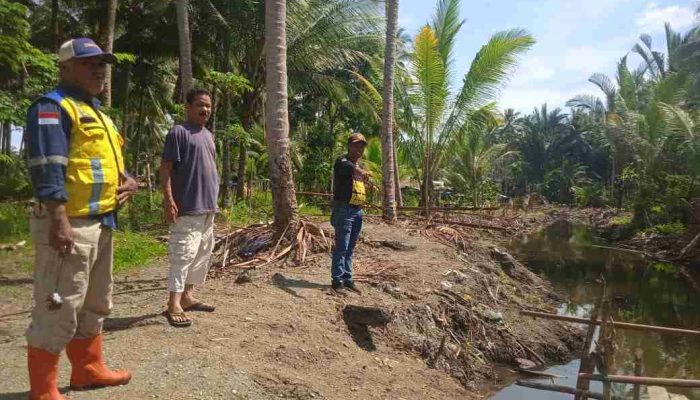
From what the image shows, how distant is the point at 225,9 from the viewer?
14.1 m

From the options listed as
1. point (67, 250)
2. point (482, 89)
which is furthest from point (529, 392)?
point (482, 89)

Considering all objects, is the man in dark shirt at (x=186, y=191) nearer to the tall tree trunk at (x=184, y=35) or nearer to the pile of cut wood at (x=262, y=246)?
the pile of cut wood at (x=262, y=246)

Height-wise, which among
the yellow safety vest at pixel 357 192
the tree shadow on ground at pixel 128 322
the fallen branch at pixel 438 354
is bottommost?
the fallen branch at pixel 438 354

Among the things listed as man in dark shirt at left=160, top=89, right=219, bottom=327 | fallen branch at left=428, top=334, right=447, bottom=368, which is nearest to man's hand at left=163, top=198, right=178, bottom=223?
man in dark shirt at left=160, top=89, right=219, bottom=327

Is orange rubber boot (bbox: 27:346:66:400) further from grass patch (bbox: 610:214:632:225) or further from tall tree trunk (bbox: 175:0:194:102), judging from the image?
grass patch (bbox: 610:214:632:225)

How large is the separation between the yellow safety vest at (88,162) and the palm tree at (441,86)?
36.5 feet

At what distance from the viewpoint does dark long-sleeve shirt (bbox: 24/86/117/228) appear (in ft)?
8.63

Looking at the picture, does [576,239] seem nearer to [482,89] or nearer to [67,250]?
[482,89]

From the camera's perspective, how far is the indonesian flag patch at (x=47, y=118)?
267cm

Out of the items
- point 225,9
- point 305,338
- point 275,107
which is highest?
point 225,9

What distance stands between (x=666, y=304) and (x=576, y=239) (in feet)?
39.6

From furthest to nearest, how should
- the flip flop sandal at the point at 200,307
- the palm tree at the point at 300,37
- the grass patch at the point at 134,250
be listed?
1. the palm tree at the point at 300,37
2. the grass patch at the point at 134,250
3. the flip flop sandal at the point at 200,307

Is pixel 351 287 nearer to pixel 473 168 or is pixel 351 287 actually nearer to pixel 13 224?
pixel 13 224

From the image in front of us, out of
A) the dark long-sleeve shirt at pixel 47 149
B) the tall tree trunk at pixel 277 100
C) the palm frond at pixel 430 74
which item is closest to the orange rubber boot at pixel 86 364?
the dark long-sleeve shirt at pixel 47 149
